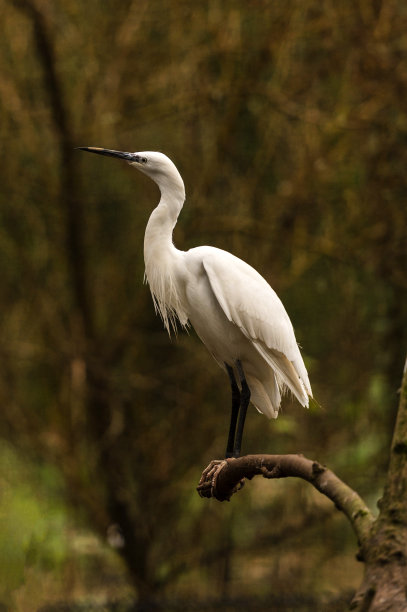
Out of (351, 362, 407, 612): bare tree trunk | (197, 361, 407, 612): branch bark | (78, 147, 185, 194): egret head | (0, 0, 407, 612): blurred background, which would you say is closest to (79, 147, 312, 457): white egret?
(78, 147, 185, 194): egret head

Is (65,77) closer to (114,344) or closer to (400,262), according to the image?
(114,344)

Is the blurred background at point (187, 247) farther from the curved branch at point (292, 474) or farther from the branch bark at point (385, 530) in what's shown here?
the branch bark at point (385, 530)

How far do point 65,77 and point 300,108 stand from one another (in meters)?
1.26

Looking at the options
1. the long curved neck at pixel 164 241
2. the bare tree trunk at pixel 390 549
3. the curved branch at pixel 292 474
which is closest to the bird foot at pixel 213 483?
the curved branch at pixel 292 474

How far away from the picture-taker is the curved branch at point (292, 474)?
1170 mm

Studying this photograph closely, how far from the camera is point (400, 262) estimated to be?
4.82 metres

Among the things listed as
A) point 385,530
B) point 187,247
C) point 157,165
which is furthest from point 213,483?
point 187,247

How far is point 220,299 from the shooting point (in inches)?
88.7

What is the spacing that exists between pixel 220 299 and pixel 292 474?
33.5 inches

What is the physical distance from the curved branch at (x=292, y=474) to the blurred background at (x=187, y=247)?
258 centimetres

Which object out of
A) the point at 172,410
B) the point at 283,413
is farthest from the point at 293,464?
the point at 172,410

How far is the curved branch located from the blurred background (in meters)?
2.58

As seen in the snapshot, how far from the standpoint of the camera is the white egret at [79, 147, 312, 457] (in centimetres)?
227

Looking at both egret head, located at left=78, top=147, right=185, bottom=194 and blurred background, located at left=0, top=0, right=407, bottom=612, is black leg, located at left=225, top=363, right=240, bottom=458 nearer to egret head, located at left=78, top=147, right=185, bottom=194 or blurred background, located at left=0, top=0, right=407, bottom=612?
egret head, located at left=78, top=147, right=185, bottom=194
